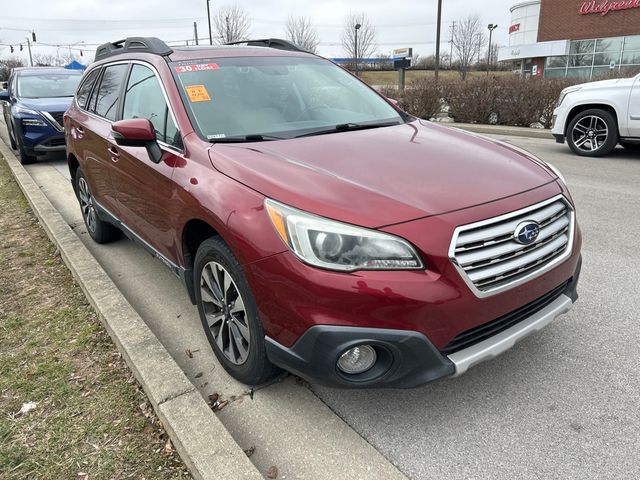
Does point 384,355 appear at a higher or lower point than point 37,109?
lower

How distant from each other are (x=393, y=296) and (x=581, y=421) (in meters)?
1.19

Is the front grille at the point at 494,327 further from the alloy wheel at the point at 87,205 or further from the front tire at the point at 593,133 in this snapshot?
the front tire at the point at 593,133

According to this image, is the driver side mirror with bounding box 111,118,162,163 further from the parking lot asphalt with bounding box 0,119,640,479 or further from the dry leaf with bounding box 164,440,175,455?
the dry leaf with bounding box 164,440,175,455

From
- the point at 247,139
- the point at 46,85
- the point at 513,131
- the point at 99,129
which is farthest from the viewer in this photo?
the point at 513,131

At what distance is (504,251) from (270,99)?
1.84 m

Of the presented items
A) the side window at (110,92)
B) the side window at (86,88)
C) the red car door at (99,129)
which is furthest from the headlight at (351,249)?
the side window at (86,88)

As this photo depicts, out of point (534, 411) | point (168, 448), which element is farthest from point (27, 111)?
point (534, 411)

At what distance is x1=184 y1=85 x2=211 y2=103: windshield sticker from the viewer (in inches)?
122

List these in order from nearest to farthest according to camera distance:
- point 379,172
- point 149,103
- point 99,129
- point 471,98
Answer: point 379,172
point 149,103
point 99,129
point 471,98

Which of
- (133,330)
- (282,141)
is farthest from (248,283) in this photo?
(133,330)

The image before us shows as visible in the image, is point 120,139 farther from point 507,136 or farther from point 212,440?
point 507,136

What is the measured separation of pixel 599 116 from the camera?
8492mm

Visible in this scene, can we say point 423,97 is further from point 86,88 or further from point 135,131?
point 135,131

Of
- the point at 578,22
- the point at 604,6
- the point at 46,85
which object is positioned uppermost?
the point at 604,6
